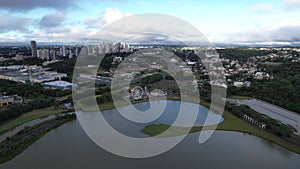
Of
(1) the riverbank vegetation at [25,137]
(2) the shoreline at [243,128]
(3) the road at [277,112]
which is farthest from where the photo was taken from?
(3) the road at [277,112]

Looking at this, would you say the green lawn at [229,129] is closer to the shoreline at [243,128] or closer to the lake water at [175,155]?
the shoreline at [243,128]

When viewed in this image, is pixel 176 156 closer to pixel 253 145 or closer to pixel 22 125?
pixel 253 145

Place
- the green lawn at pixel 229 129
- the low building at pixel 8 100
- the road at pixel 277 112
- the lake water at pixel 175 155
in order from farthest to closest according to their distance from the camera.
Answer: the low building at pixel 8 100 → the road at pixel 277 112 → the green lawn at pixel 229 129 → the lake water at pixel 175 155

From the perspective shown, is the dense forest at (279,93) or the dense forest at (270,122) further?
the dense forest at (279,93)

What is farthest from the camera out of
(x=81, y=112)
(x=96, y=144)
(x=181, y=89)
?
(x=181, y=89)

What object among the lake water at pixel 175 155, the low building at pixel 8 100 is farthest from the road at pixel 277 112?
the low building at pixel 8 100

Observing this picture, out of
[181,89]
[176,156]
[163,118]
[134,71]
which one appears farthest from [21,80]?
[176,156]

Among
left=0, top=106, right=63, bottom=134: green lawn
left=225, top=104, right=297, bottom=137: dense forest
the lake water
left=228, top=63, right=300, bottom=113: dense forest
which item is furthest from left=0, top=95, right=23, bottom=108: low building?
left=228, top=63, right=300, bottom=113: dense forest
